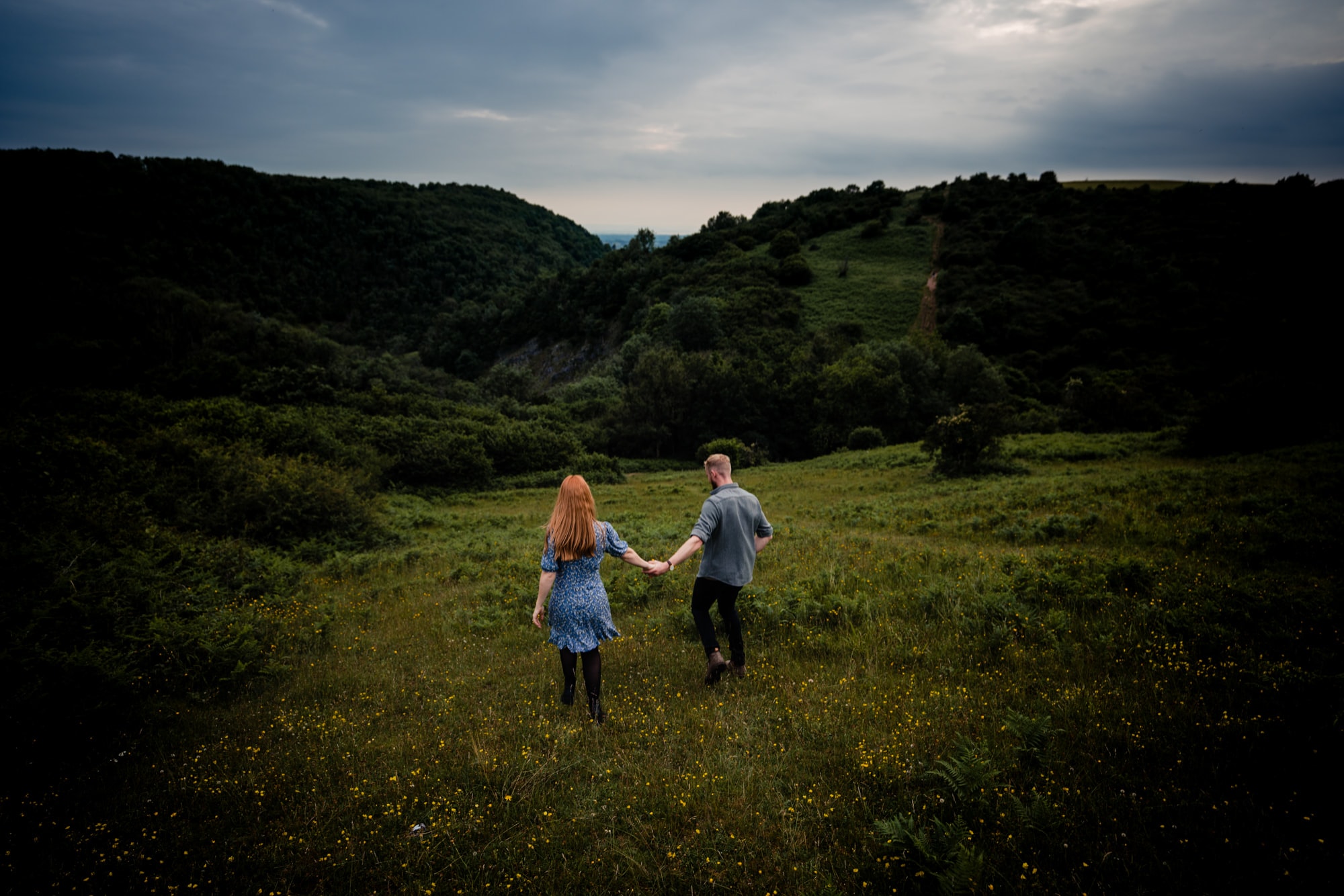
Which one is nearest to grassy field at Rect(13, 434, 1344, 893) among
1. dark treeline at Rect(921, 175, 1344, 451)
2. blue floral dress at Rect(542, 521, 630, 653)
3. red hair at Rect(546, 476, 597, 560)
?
blue floral dress at Rect(542, 521, 630, 653)

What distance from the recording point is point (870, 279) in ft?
241

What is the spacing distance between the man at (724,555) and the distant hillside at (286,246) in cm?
9515

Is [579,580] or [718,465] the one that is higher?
[718,465]

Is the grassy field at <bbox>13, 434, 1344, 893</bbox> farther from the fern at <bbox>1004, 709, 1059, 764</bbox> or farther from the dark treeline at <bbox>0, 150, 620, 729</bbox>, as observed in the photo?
the dark treeline at <bbox>0, 150, 620, 729</bbox>

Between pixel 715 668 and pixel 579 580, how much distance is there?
1877 millimetres

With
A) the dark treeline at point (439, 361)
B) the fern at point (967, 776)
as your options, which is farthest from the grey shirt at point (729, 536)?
the dark treeline at point (439, 361)

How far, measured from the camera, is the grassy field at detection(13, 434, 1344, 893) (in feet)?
12.1

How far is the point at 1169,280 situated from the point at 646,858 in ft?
260

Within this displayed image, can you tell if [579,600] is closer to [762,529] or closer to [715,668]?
[715,668]

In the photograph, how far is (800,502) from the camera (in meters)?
23.4

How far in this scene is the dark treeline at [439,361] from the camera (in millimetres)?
9820

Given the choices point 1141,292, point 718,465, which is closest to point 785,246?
point 1141,292

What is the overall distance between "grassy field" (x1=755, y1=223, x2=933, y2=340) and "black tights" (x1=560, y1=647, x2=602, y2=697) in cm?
6224

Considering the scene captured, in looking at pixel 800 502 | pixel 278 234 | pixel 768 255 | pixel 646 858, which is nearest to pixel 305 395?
pixel 800 502
